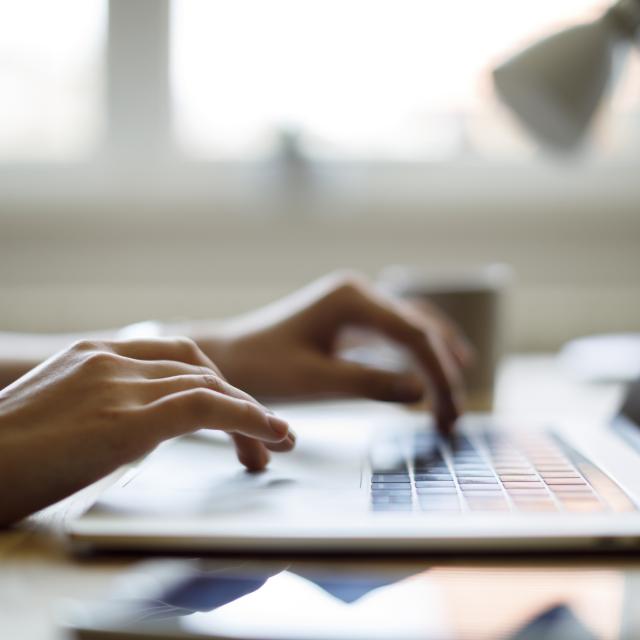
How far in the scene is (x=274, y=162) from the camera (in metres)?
1.44

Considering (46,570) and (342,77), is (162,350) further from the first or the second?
(342,77)

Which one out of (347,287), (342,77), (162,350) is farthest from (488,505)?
(342,77)

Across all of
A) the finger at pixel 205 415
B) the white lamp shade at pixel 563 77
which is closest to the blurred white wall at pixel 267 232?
the white lamp shade at pixel 563 77

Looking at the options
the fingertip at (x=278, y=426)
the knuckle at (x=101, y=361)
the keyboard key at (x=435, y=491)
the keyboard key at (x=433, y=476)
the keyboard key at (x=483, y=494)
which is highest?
the knuckle at (x=101, y=361)

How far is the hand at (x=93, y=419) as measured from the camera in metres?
0.40

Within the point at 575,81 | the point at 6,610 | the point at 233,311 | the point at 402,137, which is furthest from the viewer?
the point at 402,137

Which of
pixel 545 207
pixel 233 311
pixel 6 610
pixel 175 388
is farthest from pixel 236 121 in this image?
pixel 6 610

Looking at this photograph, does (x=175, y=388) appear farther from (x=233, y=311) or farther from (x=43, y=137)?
(x=43, y=137)

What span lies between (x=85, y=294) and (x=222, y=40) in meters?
0.60

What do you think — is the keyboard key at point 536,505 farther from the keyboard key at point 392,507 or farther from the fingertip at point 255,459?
the fingertip at point 255,459

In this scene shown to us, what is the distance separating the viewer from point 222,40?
5.07ft

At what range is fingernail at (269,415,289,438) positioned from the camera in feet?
1.43

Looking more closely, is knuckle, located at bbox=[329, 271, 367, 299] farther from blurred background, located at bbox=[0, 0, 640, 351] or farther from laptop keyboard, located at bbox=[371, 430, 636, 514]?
blurred background, located at bbox=[0, 0, 640, 351]

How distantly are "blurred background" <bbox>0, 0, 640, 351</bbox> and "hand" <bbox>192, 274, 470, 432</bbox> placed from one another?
556 mm
